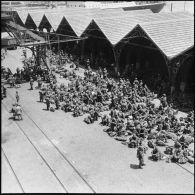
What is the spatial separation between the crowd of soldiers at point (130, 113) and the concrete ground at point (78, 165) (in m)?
0.85

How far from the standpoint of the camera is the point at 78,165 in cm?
1792

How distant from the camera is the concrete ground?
15703mm

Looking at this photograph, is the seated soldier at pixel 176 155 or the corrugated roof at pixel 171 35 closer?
the seated soldier at pixel 176 155

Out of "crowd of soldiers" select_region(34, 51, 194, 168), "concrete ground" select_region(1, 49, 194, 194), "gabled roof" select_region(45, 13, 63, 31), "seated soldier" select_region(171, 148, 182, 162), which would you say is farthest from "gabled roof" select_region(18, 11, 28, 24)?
"seated soldier" select_region(171, 148, 182, 162)

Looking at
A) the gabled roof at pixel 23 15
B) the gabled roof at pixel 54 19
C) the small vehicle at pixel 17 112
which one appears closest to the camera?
the small vehicle at pixel 17 112

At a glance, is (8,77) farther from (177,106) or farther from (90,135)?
(177,106)

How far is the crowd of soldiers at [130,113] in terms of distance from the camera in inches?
776

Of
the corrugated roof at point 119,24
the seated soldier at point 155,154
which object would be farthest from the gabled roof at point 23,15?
the seated soldier at point 155,154

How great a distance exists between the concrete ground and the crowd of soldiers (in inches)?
33.6

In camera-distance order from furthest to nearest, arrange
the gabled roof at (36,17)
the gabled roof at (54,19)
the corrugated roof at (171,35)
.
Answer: the gabled roof at (36,17)
the gabled roof at (54,19)
the corrugated roof at (171,35)

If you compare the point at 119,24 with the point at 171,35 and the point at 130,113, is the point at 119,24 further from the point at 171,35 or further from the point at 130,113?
the point at 130,113

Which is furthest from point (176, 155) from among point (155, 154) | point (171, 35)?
point (171, 35)

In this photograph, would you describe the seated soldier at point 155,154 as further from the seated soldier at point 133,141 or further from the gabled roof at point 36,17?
the gabled roof at point 36,17

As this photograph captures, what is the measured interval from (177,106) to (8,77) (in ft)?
70.3
